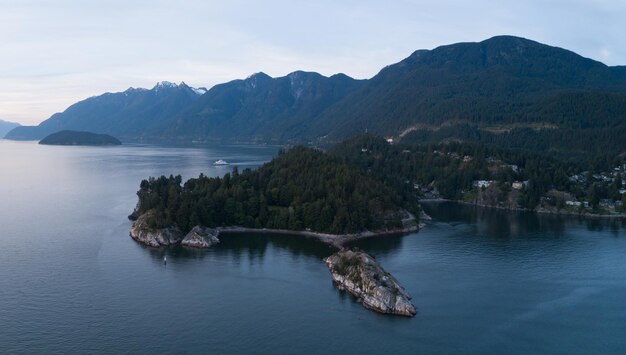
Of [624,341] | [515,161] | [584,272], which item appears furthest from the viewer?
[515,161]

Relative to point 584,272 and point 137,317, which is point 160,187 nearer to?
point 137,317

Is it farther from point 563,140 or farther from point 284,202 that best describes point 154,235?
point 563,140

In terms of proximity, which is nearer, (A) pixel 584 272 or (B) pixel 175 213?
(A) pixel 584 272

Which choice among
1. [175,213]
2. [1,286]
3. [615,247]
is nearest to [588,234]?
[615,247]

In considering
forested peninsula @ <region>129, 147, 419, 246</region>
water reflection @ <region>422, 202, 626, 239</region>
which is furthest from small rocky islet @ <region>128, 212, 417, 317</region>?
water reflection @ <region>422, 202, 626, 239</region>

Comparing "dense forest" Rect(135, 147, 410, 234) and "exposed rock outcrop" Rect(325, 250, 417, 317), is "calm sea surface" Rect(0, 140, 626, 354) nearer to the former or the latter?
"exposed rock outcrop" Rect(325, 250, 417, 317)

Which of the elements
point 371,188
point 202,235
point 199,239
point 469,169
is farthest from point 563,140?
point 199,239
